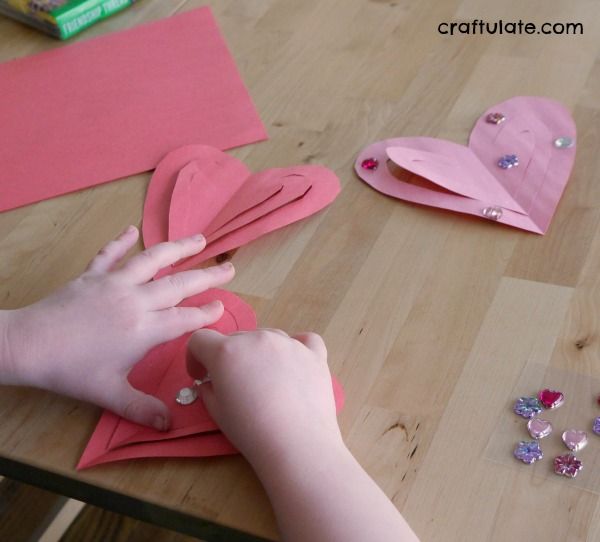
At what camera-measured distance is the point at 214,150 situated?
93cm

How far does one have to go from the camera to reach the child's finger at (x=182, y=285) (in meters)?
0.74

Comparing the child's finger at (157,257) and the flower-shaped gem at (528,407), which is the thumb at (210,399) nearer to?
the child's finger at (157,257)

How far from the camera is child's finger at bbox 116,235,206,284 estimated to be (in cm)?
75

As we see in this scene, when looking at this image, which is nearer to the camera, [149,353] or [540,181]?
[149,353]

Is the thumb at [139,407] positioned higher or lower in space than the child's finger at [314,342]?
higher

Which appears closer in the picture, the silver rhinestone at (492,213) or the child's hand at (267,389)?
the child's hand at (267,389)

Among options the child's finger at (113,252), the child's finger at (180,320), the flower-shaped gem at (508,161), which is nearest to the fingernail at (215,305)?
the child's finger at (180,320)

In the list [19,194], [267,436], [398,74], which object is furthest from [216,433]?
[398,74]

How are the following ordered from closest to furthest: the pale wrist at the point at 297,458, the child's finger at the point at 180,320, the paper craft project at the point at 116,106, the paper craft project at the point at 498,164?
1. the pale wrist at the point at 297,458
2. the child's finger at the point at 180,320
3. the paper craft project at the point at 498,164
4. the paper craft project at the point at 116,106

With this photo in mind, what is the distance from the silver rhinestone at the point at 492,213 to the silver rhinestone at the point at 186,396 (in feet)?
1.04

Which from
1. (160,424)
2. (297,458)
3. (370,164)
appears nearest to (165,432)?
(160,424)

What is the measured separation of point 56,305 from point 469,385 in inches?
13.5

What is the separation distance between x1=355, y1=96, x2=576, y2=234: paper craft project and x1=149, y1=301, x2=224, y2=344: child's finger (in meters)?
0.23

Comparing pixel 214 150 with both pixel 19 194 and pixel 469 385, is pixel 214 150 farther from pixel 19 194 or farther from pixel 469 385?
pixel 469 385
